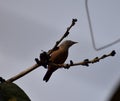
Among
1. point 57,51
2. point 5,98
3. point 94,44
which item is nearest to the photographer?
point 5,98

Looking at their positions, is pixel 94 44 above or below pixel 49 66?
→ below

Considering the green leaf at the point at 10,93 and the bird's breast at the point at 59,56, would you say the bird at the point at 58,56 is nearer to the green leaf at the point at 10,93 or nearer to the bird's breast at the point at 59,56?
the bird's breast at the point at 59,56

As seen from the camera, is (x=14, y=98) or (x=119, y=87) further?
(x=119, y=87)

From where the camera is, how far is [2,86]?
99cm

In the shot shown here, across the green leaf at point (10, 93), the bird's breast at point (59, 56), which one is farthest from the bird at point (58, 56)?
the green leaf at point (10, 93)

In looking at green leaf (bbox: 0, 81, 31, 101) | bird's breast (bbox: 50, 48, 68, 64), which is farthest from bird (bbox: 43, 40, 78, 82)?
green leaf (bbox: 0, 81, 31, 101)

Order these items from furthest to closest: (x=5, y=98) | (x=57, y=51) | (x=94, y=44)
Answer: (x=94, y=44) < (x=57, y=51) < (x=5, y=98)

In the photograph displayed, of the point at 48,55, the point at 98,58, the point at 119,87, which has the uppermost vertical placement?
the point at 48,55

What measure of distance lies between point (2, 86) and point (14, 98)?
0.06m

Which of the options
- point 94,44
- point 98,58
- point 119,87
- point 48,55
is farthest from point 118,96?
point 94,44

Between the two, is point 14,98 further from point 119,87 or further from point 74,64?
point 119,87

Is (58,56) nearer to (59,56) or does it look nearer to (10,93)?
(59,56)

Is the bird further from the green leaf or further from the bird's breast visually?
the green leaf

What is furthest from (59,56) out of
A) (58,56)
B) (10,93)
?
(10,93)
